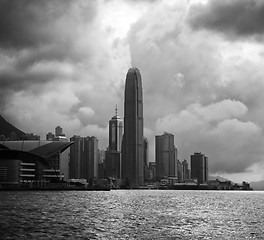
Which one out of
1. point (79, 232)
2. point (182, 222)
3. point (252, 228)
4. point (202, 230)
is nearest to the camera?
point (79, 232)

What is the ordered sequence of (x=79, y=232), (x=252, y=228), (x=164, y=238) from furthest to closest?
1. (x=252, y=228)
2. (x=79, y=232)
3. (x=164, y=238)

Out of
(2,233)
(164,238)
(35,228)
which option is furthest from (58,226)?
(164,238)

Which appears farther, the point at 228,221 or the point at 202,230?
the point at 228,221

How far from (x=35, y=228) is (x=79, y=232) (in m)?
6.66

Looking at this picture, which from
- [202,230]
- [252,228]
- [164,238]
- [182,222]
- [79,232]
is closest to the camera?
[164,238]

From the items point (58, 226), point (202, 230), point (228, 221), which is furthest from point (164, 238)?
point (228, 221)

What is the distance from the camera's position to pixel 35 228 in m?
66.6

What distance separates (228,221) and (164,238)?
94.4 feet

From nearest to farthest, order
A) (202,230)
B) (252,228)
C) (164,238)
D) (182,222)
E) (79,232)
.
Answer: (164,238)
(79,232)
(202,230)
(252,228)
(182,222)

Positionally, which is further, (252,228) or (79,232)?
(252,228)

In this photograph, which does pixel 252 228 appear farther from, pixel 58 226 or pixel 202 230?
pixel 58 226

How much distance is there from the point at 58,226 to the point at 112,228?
7.71m

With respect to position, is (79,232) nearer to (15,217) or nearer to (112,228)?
(112,228)

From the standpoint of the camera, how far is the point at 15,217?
8212cm
